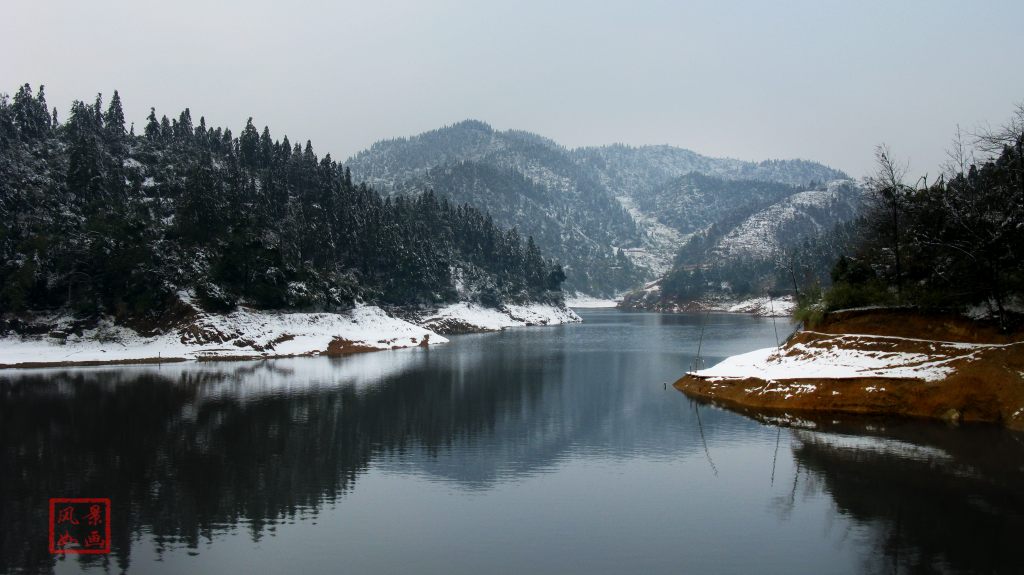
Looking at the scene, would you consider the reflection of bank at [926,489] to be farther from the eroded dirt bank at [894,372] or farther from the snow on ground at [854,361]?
the snow on ground at [854,361]

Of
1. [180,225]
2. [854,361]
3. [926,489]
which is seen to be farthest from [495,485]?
[180,225]

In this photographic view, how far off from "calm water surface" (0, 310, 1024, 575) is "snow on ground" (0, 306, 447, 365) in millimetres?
30611

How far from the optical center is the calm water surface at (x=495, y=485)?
24.0 metres

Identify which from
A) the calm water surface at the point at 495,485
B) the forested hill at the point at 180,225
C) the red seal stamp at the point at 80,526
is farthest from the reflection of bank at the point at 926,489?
the forested hill at the point at 180,225

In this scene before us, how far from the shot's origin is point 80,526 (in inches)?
1079

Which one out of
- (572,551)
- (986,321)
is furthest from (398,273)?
(572,551)

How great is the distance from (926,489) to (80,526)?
35584 mm

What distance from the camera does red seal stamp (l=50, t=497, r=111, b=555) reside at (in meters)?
24.9

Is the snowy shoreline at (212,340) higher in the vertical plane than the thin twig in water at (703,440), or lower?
higher

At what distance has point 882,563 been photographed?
22938 millimetres

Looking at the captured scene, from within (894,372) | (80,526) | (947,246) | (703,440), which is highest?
(947,246)

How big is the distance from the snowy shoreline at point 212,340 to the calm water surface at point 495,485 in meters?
30.5

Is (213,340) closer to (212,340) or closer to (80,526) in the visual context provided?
(212,340)

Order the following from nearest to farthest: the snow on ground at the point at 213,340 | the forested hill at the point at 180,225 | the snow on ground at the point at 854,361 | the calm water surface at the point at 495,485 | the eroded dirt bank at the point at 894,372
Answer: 1. the calm water surface at the point at 495,485
2. the eroded dirt bank at the point at 894,372
3. the snow on ground at the point at 854,361
4. the snow on ground at the point at 213,340
5. the forested hill at the point at 180,225
